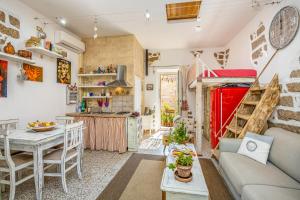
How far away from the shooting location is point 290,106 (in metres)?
2.32

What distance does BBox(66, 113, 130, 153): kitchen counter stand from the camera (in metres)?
3.71

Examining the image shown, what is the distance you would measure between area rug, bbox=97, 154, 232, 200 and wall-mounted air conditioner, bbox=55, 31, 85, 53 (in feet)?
10.2

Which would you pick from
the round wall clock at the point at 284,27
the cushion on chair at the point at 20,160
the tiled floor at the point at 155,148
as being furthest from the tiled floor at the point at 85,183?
the round wall clock at the point at 284,27

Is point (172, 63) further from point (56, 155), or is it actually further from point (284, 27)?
point (56, 155)

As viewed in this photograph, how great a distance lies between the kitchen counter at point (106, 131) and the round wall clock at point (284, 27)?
10.6 feet

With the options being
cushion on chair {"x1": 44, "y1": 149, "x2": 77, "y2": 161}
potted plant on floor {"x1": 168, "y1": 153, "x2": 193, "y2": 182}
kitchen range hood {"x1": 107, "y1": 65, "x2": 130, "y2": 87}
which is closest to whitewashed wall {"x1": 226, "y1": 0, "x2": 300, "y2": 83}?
potted plant on floor {"x1": 168, "y1": 153, "x2": 193, "y2": 182}

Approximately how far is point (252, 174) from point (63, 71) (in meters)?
4.21

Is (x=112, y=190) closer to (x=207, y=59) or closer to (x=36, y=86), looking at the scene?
(x=36, y=86)

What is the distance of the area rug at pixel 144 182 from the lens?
2096 mm

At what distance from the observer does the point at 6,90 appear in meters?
2.56

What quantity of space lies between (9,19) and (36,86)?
121cm

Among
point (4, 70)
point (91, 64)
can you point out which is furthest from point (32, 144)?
point (91, 64)

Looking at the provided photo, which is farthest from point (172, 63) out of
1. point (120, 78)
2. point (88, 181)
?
point (88, 181)

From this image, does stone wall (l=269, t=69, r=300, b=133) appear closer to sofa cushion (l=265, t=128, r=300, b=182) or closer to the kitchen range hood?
sofa cushion (l=265, t=128, r=300, b=182)
